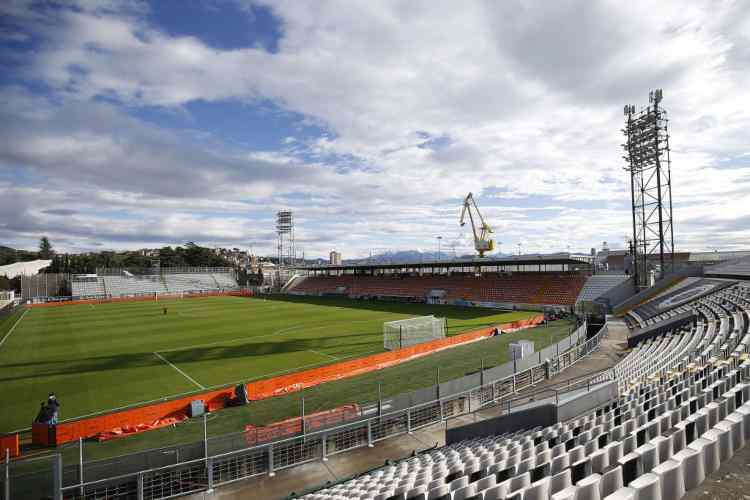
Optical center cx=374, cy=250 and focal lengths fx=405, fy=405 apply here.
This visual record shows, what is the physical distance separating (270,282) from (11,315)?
168ft

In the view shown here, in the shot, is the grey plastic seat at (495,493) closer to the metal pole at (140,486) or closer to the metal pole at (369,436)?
the metal pole at (369,436)

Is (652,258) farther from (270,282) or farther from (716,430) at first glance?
(270,282)

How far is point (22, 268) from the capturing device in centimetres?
10831

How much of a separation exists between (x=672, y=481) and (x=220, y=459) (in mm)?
9712

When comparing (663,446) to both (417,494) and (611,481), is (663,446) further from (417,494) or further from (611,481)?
(417,494)

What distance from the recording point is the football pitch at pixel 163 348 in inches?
819

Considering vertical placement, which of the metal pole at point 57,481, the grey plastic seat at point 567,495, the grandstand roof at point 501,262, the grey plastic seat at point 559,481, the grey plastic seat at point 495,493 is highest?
the grandstand roof at point 501,262

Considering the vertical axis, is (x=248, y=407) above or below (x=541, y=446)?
below

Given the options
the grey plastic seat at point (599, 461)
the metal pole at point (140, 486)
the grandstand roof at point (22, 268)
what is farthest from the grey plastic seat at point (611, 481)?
the grandstand roof at point (22, 268)

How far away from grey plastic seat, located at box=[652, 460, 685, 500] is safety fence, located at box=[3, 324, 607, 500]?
8.50 metres

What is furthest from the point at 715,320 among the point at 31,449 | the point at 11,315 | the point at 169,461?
the point at 11,315

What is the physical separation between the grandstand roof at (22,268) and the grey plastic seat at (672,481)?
130 meters

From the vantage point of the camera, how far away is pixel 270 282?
97812mm

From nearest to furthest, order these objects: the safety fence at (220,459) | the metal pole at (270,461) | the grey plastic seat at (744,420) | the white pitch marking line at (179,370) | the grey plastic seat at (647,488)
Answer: the grey plastic seat at (647,488), the grey plastic seat at (744,420), the safety fence at (220,459), the metal pole at (270,461), the white pitch marking line at (179,370)
